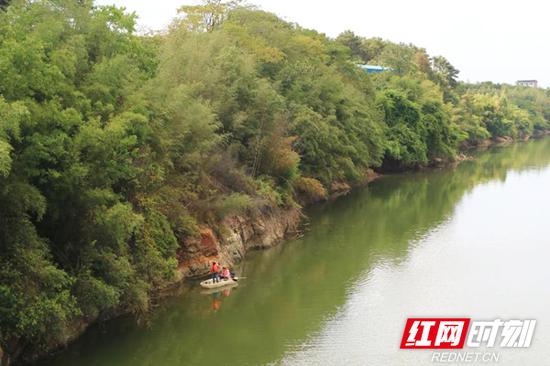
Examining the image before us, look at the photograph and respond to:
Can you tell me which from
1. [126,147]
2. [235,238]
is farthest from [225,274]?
[126,147]

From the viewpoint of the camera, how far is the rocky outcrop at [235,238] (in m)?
22.1

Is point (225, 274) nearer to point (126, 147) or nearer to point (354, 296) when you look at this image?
point (354, 296)

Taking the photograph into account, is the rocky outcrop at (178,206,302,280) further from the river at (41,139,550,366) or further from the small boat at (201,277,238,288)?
the small boat at (201,277,238,288)

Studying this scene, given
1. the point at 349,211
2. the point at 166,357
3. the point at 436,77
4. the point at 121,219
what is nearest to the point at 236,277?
the point at 166,357

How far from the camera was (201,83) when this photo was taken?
25047 millimetres

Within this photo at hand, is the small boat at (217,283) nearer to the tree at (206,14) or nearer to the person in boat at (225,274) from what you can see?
the person in boat at (225,274)

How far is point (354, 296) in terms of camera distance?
21.1 meters

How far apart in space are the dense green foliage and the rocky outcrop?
59 centimetres

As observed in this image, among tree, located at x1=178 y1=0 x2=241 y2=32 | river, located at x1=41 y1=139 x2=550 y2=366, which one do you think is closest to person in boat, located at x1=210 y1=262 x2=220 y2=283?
river, located at x1=41 y1=139 x2=550 y2=366

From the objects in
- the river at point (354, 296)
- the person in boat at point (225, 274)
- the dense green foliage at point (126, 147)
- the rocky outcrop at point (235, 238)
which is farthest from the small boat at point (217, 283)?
the dense green foliage at point (126, 147)

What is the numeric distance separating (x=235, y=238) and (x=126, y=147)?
9.07 m

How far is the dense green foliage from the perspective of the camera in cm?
1387

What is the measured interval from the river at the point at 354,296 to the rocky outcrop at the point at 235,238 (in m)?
0.71

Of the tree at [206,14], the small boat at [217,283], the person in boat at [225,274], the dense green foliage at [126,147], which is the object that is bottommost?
the small boat at [217,283]
